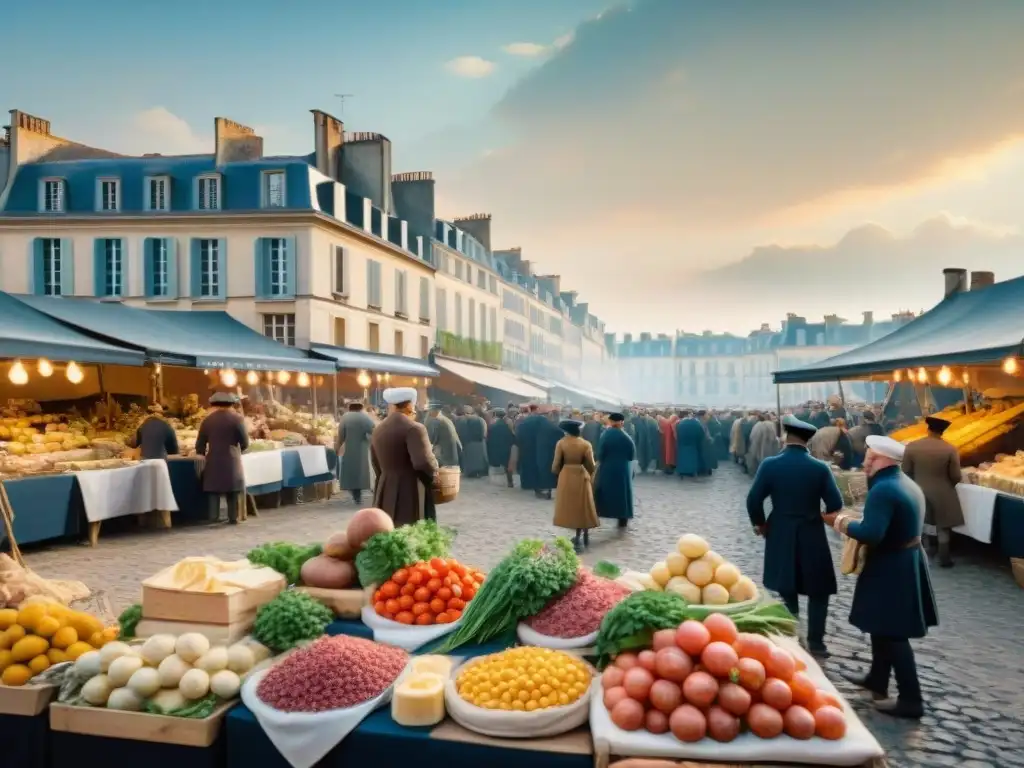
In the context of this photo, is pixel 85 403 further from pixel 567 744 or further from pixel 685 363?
pixel 685 363

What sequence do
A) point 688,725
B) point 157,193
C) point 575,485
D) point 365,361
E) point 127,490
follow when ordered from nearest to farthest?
1. point 688,725
2. point 575,485
3. point 127,490
4. point 365,361
5. point 157,193

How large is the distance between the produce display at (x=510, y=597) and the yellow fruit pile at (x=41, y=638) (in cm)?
200

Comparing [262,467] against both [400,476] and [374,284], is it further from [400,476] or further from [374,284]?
[374,284]

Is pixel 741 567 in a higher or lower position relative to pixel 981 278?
lower

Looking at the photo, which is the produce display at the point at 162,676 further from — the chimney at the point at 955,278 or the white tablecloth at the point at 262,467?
the chimney at the point at 955,278

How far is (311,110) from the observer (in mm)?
27562

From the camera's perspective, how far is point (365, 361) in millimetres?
22703

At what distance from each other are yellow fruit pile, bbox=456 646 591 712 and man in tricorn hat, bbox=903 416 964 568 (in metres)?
6.97

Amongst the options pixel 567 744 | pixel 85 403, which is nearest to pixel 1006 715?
pixel 567 744

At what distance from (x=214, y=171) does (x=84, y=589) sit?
22.8 meters

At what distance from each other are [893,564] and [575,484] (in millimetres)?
5411

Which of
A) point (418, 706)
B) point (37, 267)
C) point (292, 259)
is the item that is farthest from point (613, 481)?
point (37, 267)

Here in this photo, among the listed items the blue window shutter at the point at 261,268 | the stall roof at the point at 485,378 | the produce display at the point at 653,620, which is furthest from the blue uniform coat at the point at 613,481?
the stall roof at the point at 485,378

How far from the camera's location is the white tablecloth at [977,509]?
8172 millimetres
